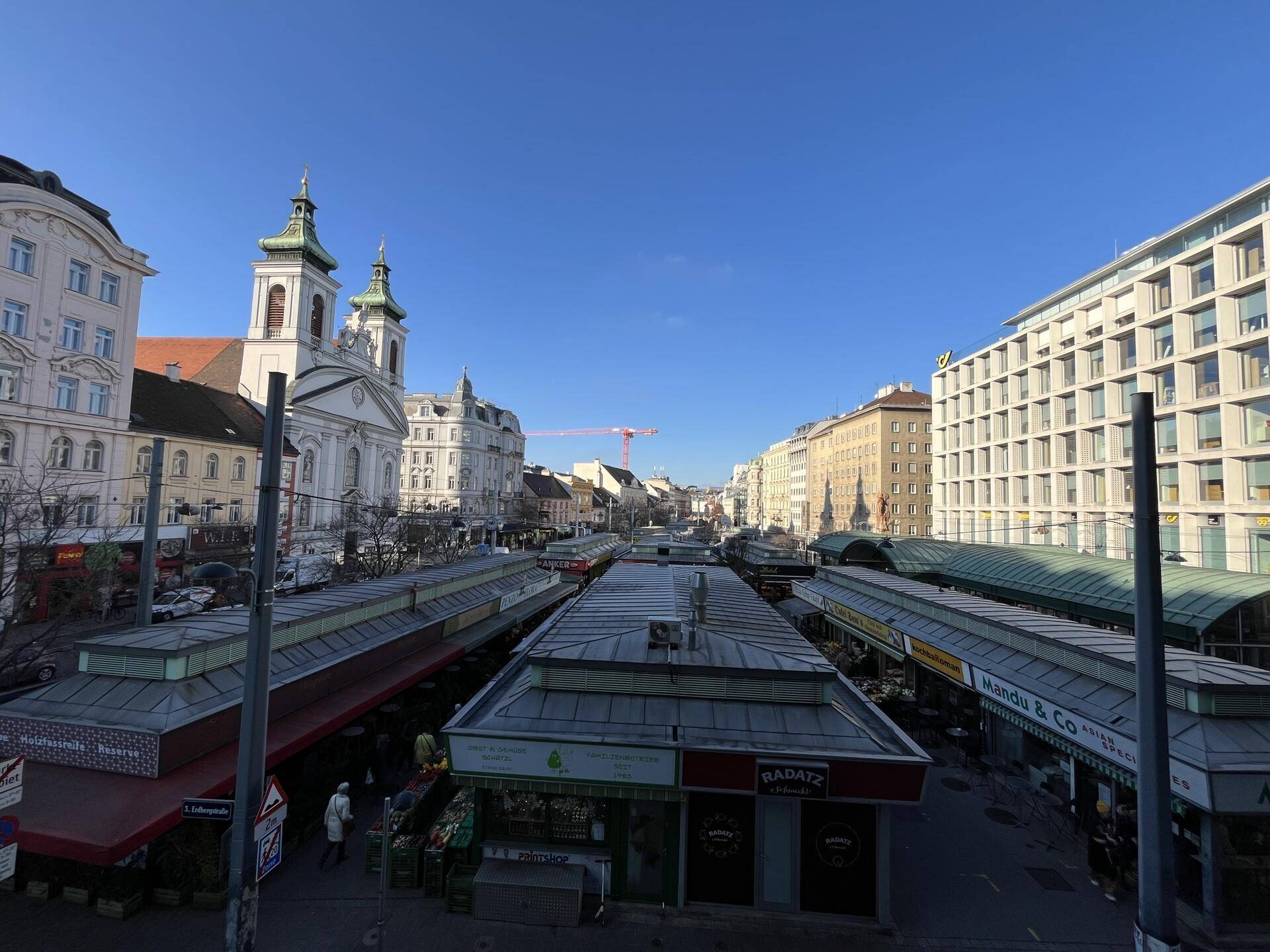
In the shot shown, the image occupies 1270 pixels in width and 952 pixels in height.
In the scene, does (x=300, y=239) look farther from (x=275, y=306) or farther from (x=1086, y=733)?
(x=1086, y=733)

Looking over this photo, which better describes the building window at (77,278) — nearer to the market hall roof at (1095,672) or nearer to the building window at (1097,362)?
the market hall roof at (1095,672)

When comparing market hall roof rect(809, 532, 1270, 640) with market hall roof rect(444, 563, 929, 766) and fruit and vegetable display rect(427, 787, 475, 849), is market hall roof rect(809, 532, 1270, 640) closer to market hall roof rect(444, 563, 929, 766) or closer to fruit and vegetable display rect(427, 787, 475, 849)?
market hall roof rect(444, 563, 929, 766)

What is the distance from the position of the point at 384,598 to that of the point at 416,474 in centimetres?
6574

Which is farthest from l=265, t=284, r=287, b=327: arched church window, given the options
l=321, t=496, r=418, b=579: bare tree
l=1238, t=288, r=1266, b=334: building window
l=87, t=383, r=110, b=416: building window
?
l=1238, t=288, r=1266, b=334: building window

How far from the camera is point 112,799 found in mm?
7969

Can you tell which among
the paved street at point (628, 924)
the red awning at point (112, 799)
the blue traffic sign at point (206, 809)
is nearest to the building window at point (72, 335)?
the red awning at point (112, 799)

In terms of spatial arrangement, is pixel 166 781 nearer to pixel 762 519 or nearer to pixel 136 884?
pixel 136 884

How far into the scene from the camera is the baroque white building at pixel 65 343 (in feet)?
85.7

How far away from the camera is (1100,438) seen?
111 feet

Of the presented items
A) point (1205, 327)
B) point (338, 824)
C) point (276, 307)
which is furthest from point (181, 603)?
point (1205, 327)

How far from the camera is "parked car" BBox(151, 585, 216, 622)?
25.4 meters

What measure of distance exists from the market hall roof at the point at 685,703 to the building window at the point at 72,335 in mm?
30706

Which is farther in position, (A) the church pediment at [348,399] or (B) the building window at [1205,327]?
(A) the church pediment at [348,399]

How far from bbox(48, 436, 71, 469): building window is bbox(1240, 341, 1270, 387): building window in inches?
2087
